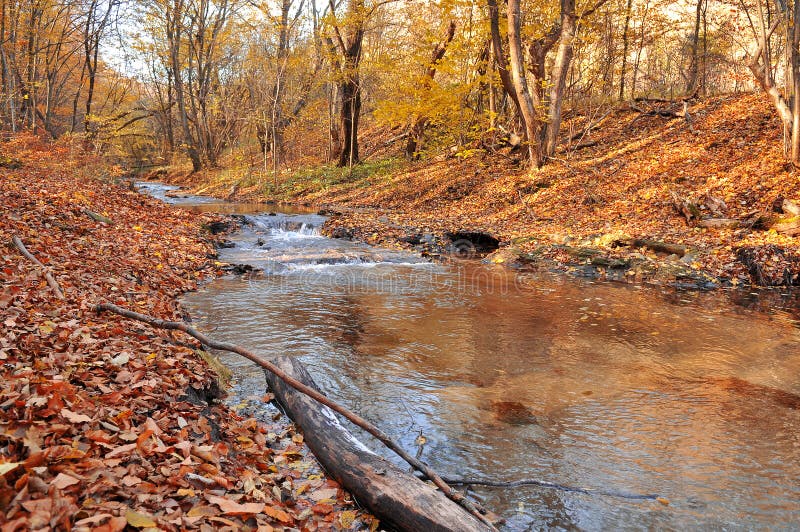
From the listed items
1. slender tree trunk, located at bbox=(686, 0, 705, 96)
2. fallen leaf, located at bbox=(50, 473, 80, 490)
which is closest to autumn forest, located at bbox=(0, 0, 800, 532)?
fallen leaf, located at bbox=(50, 473, 80, 490)

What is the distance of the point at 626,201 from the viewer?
15070 mm

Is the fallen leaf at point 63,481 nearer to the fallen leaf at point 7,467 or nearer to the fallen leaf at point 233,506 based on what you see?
the fallen leaf at point 7,467

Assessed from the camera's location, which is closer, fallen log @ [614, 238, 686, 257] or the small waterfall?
fallen log @ [614, 238, 686, 257]

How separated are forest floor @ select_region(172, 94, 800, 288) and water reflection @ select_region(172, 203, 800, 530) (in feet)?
5.85

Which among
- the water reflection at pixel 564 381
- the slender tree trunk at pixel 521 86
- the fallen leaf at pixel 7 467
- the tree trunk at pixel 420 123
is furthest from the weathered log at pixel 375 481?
the tree trunk at pixel 420 123

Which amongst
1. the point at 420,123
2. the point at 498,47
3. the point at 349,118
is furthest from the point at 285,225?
the point at 420,123

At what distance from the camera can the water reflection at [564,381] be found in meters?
3.90

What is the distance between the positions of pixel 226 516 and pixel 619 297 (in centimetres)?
900

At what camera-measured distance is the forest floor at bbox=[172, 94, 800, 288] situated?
37.2ft

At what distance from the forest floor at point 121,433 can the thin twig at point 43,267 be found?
0.24ft

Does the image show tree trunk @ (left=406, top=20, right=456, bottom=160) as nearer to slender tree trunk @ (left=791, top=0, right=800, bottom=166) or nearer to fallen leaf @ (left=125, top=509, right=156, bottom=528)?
slender tree trunk @ (left=791, top=0, right=800, bottom=166)

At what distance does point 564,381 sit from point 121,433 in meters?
4.65

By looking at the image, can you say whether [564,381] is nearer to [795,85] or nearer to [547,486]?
[547,486]

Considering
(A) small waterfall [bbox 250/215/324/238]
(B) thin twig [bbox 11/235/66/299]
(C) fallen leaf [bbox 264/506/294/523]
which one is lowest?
(C) fallen leaf [bbox 264/506/294/523]
